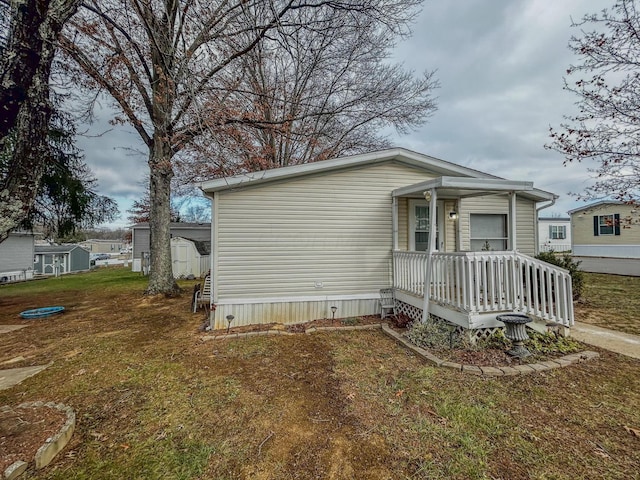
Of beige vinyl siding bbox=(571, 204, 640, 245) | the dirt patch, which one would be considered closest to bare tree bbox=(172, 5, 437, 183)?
the dirt patch

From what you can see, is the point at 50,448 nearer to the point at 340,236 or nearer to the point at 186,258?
the point at 340,236

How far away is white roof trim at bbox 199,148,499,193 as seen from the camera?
5.90 m

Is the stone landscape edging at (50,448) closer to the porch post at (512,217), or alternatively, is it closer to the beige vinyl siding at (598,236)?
the porch post at (512,217)

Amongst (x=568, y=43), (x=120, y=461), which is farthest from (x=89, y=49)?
(x=568, y=43)

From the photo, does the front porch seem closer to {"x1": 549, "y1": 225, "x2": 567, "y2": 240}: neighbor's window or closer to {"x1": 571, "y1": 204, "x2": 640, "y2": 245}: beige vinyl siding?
{"x1": 571, "y1": 204, "x2": 640, "y2": 245}: beige vinyl siding

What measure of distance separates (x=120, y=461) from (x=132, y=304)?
751 cm

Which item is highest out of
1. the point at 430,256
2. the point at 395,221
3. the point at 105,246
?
the point at 395,221

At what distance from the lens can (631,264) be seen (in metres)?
13.3

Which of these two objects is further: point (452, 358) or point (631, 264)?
point (631, 264)

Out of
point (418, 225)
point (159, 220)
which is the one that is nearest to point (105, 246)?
point (159, 220)

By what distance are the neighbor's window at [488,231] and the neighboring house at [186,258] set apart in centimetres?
1381

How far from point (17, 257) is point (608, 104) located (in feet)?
92.9

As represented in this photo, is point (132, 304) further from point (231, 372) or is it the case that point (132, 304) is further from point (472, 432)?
point (472, 432)

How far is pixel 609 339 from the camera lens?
16.9ft
